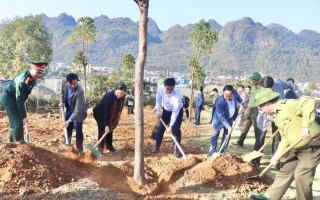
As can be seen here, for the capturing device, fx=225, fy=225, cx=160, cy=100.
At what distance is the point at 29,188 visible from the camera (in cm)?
291

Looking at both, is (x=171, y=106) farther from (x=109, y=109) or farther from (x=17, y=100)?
(x=17, y=100)

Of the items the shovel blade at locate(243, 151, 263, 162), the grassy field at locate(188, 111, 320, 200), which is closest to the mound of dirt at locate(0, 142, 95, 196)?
the shovel blade at locate(243, 151, 263, 162)

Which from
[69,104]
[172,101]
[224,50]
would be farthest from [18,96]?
[224,50]

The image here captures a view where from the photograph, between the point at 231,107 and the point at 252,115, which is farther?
the point at 252,115

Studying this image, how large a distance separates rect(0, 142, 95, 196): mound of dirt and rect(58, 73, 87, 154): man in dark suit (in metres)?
0.91

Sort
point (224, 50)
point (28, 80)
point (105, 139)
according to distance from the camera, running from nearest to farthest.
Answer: point (28, 80) → point (105, 139) → point (224, 50)

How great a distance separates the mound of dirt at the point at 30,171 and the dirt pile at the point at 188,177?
483mm

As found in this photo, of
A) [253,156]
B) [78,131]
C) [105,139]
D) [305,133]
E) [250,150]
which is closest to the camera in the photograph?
Result: [305,133]

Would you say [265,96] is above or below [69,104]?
above

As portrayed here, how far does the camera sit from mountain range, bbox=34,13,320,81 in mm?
92750

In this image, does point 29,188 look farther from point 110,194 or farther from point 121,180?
point 121,180

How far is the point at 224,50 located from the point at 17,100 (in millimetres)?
119064

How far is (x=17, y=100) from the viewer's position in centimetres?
378

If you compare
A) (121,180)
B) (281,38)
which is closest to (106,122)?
(121,180)
